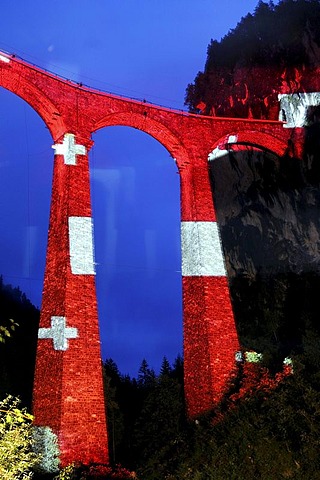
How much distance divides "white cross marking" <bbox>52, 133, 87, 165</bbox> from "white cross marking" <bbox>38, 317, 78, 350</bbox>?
3988mm

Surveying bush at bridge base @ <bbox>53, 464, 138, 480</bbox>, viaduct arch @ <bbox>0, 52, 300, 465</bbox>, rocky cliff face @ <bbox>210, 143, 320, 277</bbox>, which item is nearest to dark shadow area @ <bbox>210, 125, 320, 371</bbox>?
rocky cliff face @ <bbox>210, 143, 320, 277</bbox>

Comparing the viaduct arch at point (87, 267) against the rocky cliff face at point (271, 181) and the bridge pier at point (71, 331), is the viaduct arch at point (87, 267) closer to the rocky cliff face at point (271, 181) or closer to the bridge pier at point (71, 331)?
the bridge pier at point (71, 331)

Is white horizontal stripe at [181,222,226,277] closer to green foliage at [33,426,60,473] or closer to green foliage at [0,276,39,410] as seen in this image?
green foliage at [33,426,60,473]

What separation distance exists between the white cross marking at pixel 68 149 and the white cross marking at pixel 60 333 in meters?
3.99

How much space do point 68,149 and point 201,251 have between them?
458 cm

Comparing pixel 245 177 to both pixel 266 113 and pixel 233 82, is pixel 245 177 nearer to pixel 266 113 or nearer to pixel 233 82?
pixel 266 113

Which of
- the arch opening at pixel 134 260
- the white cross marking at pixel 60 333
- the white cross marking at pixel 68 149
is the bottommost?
the white cross marking at pixel 60 333

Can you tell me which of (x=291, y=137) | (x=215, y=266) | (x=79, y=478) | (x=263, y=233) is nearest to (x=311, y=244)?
(x=263, y=233)

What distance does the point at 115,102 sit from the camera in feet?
52.9

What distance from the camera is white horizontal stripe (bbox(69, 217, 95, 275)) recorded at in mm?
14273

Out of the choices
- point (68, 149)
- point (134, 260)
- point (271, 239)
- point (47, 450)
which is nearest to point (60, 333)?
point (47, 450)

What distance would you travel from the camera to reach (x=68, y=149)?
588 inches

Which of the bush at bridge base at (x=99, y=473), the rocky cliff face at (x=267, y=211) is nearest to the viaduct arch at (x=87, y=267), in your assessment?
the bush at bridge base at (x=99, y=473)

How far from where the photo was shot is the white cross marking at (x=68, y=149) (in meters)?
14.9
